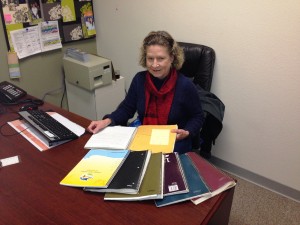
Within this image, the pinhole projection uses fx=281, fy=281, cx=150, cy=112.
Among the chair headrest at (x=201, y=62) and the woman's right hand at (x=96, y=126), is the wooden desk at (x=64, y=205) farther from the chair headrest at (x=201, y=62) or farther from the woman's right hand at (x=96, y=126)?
the chair headrest at (x=201, y=62)

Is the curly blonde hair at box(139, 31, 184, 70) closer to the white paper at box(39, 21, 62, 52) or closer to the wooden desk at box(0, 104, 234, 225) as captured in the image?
the wooden desk at box(0, 104, 234, 225)

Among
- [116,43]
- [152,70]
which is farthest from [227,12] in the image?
[116,43]

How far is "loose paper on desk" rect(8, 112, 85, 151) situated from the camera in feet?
4.35

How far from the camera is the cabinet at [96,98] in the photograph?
251cm

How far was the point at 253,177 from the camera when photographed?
2.23m

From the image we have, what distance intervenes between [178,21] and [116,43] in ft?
2.47

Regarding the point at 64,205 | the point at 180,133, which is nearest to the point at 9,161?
the point at 64,205

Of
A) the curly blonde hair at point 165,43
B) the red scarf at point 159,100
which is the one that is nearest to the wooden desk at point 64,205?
the red scarf at point 159,100

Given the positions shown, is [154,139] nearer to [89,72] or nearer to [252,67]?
[252,67]

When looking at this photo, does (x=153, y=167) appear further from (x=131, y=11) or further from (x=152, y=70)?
(x=131, y=11)

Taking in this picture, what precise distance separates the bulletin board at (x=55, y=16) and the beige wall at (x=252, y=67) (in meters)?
0.46

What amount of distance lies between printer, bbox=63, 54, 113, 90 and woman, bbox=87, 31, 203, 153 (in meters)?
0.75

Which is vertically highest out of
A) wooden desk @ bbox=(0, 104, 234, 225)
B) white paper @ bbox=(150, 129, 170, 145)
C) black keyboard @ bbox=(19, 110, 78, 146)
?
black keyboard @ bbox=(19, 110, 78, 146)

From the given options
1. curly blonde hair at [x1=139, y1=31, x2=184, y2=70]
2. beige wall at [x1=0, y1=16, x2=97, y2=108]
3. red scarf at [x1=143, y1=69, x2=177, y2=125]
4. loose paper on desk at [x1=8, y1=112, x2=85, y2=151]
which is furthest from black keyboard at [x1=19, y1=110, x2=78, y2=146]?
beige wall at [x1=0, y1=16, x2=97, y2=108]
